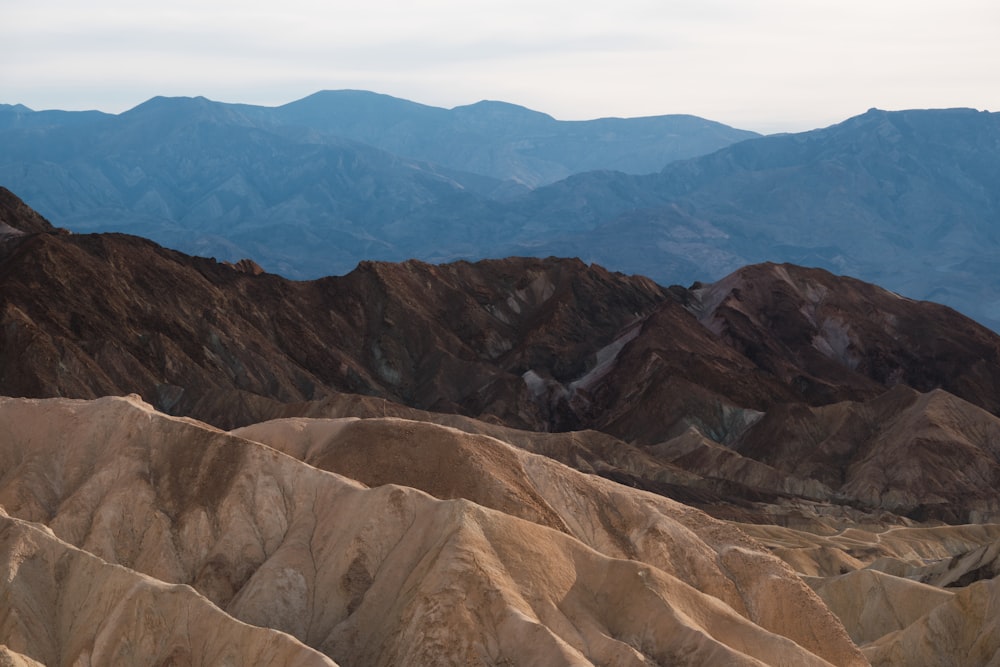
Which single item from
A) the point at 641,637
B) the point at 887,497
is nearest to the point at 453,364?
the point at 887,497

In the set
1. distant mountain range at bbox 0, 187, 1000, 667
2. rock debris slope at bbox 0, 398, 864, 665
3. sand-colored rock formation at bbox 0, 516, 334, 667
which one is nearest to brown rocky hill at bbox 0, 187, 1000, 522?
distant mountain range at bbox 0, 187, 1000, 667

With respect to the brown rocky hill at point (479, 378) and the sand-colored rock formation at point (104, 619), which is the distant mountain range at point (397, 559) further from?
the brown rocky hill at point (479, 378)

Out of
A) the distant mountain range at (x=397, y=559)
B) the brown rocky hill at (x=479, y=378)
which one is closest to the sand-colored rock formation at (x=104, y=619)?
the distant mountain range at (x=397, y=559)

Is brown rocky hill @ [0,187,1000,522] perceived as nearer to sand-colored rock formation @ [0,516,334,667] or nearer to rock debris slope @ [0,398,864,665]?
rock debris slope @ [0,398,864,665]

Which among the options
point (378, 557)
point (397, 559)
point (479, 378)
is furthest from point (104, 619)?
point (479, 378)

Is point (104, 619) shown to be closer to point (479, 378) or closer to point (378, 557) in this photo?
point (378, 557)

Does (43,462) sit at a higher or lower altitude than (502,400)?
higher

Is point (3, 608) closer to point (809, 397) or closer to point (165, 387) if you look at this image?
point (165, 387)

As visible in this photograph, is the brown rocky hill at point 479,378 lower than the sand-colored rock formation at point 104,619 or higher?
lower
